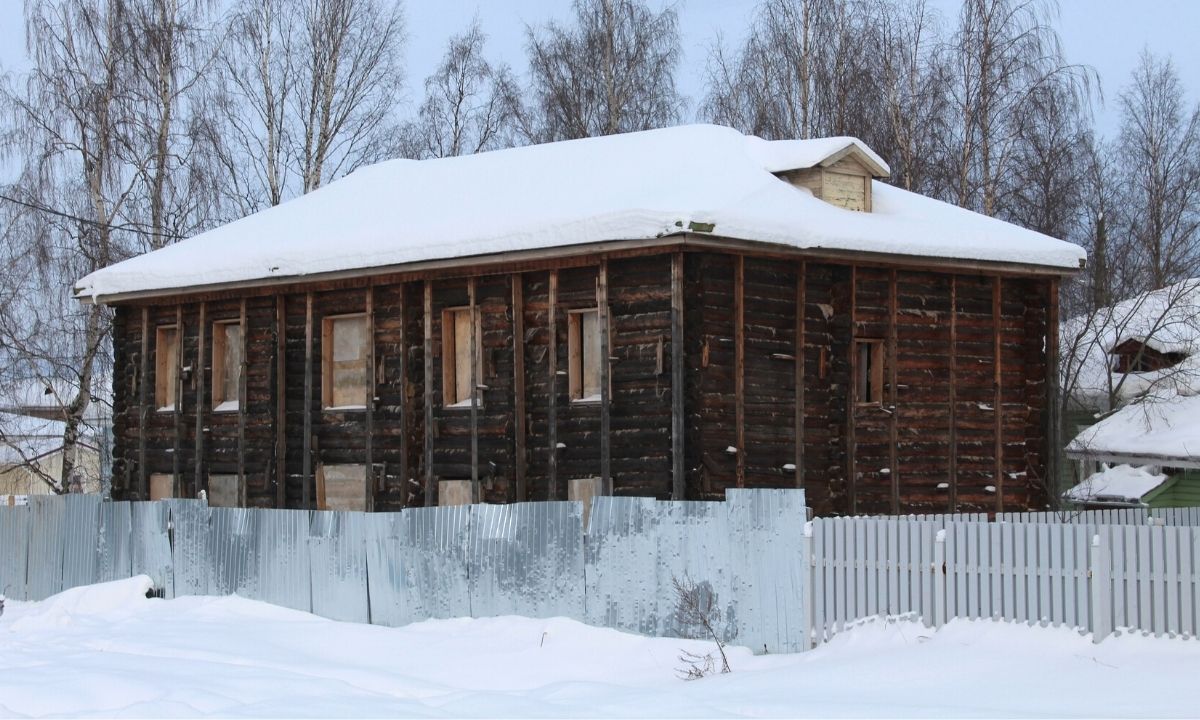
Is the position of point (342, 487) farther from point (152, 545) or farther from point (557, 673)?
point (557, 673)

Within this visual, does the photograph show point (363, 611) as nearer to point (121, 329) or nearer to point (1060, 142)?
point (121, 329)

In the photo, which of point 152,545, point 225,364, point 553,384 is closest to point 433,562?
point 553,384

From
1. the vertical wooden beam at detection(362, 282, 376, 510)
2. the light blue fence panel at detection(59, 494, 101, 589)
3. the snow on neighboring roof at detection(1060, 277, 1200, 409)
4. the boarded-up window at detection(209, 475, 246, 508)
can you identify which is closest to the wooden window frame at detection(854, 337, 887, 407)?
the vertical wooden beam at detection(362, 282, 376, 510)

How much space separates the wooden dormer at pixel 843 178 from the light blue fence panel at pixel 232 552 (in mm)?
9310

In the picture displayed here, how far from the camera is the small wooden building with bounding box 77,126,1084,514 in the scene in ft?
65.1

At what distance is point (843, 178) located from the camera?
2242 centimetres

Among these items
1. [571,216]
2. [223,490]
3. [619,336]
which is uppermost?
[571,216]

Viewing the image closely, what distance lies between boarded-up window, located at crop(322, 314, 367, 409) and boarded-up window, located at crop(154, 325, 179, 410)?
12.1ft

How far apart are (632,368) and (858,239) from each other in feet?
11.6

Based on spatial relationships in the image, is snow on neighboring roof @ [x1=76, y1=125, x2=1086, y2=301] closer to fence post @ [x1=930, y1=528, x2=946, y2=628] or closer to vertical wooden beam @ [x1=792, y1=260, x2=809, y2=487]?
vertical wooden beam @ [x1=792, y1=260, x2=809, y2=487]

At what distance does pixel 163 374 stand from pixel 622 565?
1384 centimetres

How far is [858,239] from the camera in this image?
2042cm

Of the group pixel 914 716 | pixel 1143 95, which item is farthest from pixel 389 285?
pixel 1143 95

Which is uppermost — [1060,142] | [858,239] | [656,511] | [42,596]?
[1060,142]
